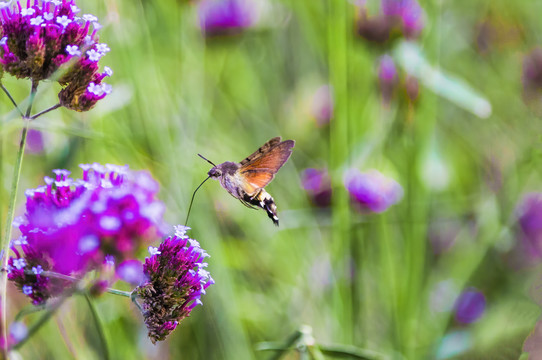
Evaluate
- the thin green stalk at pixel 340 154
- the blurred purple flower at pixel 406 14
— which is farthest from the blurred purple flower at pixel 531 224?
the thin green stalk at pixel 340 154

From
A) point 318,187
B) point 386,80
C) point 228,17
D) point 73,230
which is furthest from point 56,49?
point 228,17

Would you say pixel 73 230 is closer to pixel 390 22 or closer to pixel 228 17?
pixel 390 22

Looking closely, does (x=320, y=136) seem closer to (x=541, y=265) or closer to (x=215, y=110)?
(x=215, y=110)

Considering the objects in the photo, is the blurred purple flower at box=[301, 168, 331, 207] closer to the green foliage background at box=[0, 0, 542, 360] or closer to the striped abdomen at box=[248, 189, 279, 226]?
the green foliage background at box=[0, 0, 542, 360]

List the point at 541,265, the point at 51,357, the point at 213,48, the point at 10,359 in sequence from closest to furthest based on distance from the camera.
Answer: the point at 10,359 → the point at 51,357 → the point at 541,265 → the point at 213,48

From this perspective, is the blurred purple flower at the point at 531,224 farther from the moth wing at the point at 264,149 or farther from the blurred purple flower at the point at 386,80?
the moth wing at the point at 264,149

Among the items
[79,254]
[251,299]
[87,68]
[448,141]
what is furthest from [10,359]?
[448,141]

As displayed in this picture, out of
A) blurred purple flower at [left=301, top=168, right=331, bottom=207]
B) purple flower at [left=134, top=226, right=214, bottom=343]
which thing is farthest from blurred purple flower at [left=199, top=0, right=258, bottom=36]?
purple flower at [left=134, top=226, right=214, bottom=343]
